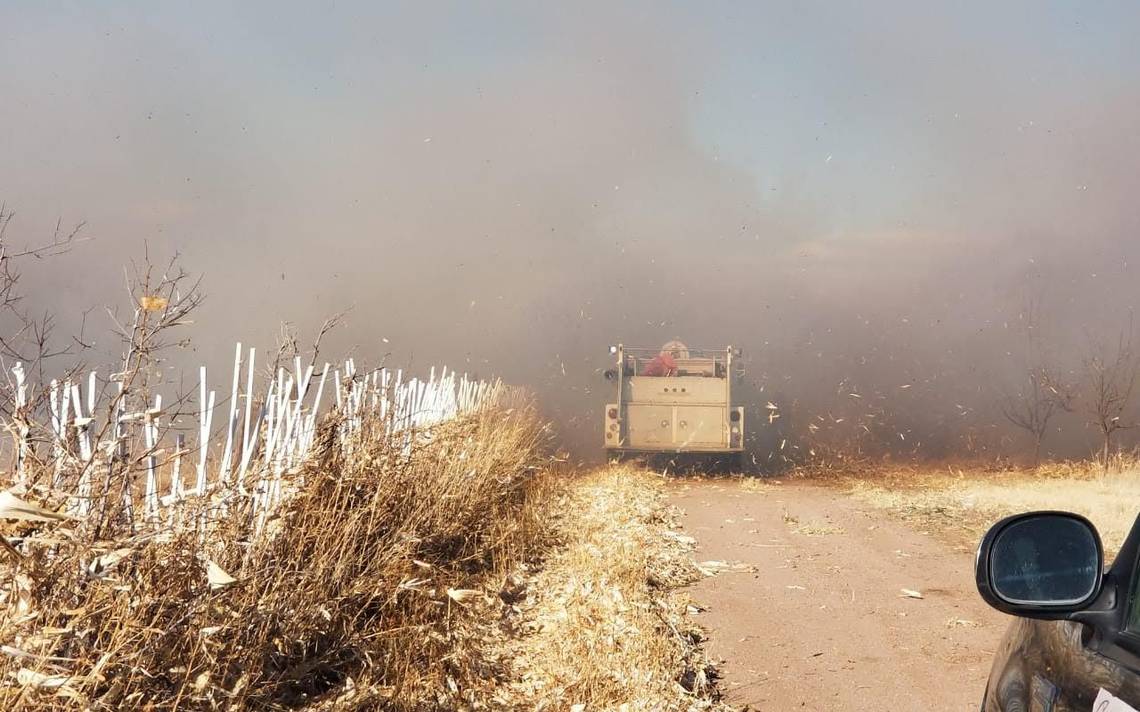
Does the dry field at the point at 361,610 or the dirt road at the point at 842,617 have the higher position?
the dry field at the point at 361,610

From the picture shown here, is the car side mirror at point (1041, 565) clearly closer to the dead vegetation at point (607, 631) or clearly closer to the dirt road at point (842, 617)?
the dead vegetation at point (607, 631)

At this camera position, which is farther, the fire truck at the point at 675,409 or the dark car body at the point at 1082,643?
the fire truck at the point at 675,409

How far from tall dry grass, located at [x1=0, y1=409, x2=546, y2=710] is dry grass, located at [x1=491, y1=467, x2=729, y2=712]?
449mm

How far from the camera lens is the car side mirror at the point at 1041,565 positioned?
79.6 inches

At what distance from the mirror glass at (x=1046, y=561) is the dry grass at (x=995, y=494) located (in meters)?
8.75

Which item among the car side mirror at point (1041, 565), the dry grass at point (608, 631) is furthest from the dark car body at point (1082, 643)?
the dry grass at point (608, 631)

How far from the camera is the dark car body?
1.86 metres

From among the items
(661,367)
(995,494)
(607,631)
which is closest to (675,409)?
(661,367)

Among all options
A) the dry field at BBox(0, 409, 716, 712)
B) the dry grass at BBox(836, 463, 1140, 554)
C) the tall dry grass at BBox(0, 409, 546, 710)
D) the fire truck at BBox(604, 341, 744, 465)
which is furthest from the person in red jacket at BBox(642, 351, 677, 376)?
the tall dry grass at BBox(0, 409, 546, 710)

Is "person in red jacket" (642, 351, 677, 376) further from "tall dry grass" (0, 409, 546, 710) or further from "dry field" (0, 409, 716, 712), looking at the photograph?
"tall dry grass" (0, 409, 546, 710)

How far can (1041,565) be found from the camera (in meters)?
2.10

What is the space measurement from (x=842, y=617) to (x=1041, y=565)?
20.3 feet

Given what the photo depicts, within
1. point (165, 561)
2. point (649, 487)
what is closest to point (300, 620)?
point (165, 561)

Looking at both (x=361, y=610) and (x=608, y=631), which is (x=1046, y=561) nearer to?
(x=361, y=610)
